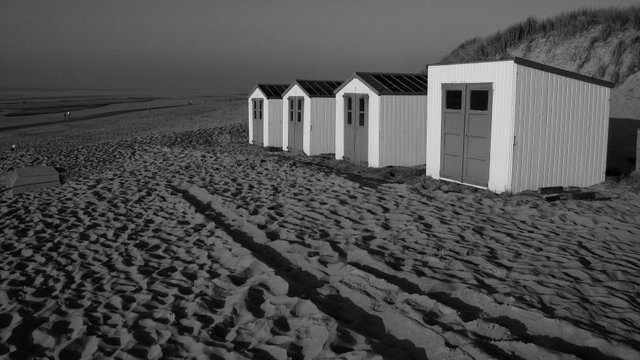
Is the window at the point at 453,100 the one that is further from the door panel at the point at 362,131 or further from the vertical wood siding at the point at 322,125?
the vertical wood siding at the point at 322,125

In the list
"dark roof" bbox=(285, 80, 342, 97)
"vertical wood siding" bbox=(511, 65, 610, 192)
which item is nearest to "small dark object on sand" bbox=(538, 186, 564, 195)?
"vertical wood siding" bbox=(511, 65, 610, 192)

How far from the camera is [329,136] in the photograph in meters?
17.0

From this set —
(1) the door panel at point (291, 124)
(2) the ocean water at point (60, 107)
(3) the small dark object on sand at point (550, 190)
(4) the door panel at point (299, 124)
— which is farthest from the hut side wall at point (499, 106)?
(2) the ocean water at point (60, 107)

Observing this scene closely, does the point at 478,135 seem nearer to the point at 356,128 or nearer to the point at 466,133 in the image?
the point at 466,133

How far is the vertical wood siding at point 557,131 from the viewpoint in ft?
32.6

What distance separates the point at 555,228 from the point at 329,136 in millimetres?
10369

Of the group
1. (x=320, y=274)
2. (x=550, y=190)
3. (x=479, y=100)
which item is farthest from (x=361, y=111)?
(x=320, y=274)

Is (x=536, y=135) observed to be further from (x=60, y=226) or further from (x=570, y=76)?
(x=60, y=226)

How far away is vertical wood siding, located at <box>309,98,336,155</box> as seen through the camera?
16616 millimetres

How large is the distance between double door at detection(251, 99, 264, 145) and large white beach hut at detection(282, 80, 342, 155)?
2.39 m

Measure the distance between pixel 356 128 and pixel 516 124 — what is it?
5212 mm

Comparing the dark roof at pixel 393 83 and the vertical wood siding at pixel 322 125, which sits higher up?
the dark roof at pixel 393 83

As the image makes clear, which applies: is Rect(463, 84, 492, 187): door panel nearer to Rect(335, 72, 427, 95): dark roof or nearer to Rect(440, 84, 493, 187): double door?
Rect(440, 84, 493, 187): double door

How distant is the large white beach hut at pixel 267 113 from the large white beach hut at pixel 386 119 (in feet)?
16.6
